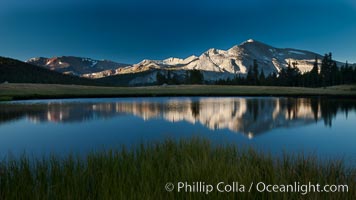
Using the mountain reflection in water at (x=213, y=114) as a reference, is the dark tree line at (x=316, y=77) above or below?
above

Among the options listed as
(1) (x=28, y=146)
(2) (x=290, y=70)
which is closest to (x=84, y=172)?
(1) (x=28, y=146)

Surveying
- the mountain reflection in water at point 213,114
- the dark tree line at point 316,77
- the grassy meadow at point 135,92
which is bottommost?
the mountain reflection in water at point 213,114

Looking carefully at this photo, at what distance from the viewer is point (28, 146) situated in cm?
1652

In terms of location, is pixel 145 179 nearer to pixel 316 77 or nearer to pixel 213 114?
pixel 213 114

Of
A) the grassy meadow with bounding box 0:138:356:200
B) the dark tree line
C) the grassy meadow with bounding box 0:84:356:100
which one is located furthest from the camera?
the dark tree line

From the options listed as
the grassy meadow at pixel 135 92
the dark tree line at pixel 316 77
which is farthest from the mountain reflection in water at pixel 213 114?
the dark tree line at pixel 316 77

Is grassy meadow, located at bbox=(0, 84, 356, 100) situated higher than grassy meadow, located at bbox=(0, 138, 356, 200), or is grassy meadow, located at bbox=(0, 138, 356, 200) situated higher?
grassy meadow, located at bbox=(0, 84, 356, 100)

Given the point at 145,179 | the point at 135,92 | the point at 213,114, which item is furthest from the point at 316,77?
the point at 145,179

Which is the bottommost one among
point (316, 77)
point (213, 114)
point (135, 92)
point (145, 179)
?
point (213, 114)

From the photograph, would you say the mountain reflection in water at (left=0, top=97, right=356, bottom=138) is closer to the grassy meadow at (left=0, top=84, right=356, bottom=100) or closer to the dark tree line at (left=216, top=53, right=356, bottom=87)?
the grassy meadow at (left=0, top=84, right=356, bottom=100)

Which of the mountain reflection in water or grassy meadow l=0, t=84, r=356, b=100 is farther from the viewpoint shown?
grassy meadow l=0, t=84, r=356, b=100

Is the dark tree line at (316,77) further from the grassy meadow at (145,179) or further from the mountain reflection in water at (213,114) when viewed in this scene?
the grassy meadow at (145,179)

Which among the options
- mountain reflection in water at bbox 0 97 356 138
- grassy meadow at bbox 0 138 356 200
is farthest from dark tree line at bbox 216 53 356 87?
grassy meadow at bbox 0 138 356 200

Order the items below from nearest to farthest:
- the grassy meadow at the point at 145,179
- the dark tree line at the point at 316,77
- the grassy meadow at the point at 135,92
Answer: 1. the grassy meadow at the point at 145,179
2. the grassy meadow at the point at 135,92
3. the dark tree line at the point at 316,77
